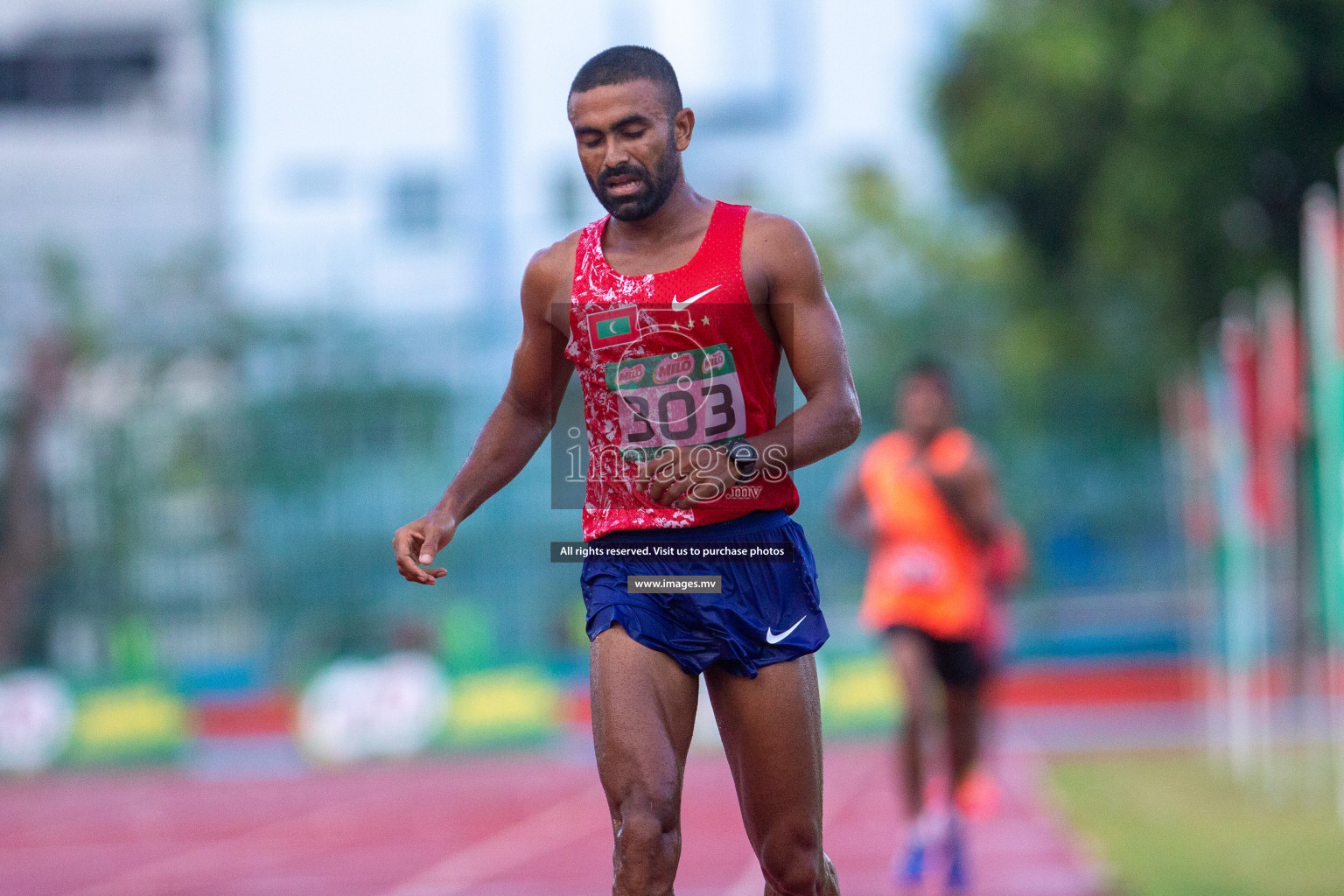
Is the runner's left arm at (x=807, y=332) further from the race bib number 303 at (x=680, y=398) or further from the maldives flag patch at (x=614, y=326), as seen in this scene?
the maldives flag patch at (x=614, y=326)

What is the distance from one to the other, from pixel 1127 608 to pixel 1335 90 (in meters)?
6.58

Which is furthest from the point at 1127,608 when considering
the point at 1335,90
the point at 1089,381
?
Result: the point at 1335,90

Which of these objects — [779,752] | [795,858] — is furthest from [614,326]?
[795,858]

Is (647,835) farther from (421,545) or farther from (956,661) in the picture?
(956,661)

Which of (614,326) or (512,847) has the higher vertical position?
(614,326)

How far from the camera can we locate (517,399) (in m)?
4.03

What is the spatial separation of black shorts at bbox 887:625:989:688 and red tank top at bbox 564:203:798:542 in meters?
4.00

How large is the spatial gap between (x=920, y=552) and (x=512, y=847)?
3.34 m

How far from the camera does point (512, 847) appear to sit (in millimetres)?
9633

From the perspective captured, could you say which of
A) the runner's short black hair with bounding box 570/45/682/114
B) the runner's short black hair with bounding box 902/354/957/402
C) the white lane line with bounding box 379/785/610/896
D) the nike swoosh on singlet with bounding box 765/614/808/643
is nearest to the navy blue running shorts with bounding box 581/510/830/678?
the nike swoosh on singlet with bounding box 765/614/808/643

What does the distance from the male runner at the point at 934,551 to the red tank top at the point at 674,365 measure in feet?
12.6

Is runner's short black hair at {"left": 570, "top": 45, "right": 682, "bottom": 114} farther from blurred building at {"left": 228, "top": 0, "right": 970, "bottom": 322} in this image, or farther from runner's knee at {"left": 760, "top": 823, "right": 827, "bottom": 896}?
blurred building at {"left": 228, "top": 0, "right": 970, "bottom": 322}

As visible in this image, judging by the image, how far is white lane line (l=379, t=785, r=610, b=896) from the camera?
8.21 metres

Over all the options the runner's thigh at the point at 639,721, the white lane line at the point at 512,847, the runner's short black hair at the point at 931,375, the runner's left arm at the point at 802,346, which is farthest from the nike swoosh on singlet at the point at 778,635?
the white lane line at the point at 512,847
